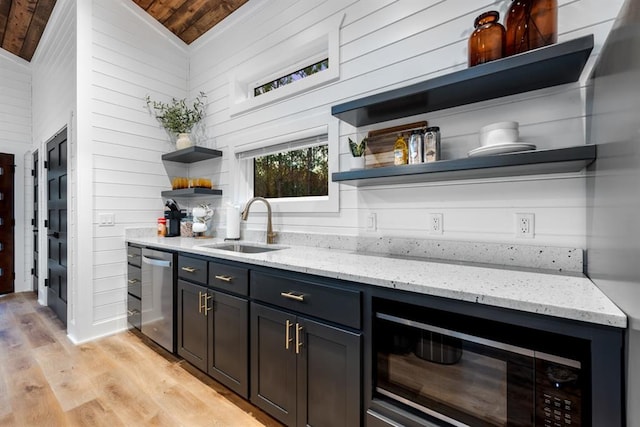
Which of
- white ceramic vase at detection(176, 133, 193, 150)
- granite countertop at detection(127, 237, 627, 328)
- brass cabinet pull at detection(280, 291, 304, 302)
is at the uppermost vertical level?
white ceramic vase at detection(176, 133, 193, 150)

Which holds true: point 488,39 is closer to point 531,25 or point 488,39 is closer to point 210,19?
point 531,25

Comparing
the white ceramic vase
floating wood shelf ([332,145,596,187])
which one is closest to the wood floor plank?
floating wood shelf ([332,145,596,187])

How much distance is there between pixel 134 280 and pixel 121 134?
151 centimetres

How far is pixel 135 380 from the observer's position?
6.98 ft

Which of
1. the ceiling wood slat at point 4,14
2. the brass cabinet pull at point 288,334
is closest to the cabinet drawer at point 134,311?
the brass cabinet pull at point 288,334

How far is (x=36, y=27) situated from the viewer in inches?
145

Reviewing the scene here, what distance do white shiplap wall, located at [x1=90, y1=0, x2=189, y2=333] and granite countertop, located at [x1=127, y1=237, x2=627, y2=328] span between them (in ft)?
6.49

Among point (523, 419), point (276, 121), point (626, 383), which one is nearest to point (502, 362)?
point (523, 419)

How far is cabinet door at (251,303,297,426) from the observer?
1521 mm

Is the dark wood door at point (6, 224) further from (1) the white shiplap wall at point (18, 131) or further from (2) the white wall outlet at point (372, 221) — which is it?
(2) the white wall outlet at point (372, 221)

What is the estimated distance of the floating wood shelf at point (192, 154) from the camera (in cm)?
297

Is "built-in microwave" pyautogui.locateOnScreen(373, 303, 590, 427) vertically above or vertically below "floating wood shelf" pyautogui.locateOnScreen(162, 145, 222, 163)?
below

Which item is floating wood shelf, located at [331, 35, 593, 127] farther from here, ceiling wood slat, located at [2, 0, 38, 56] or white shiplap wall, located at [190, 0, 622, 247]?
ceiling wood slat, located at [2, 0, 38, 56]

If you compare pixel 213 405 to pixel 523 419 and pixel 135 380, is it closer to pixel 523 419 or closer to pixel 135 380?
pixel 135 380
